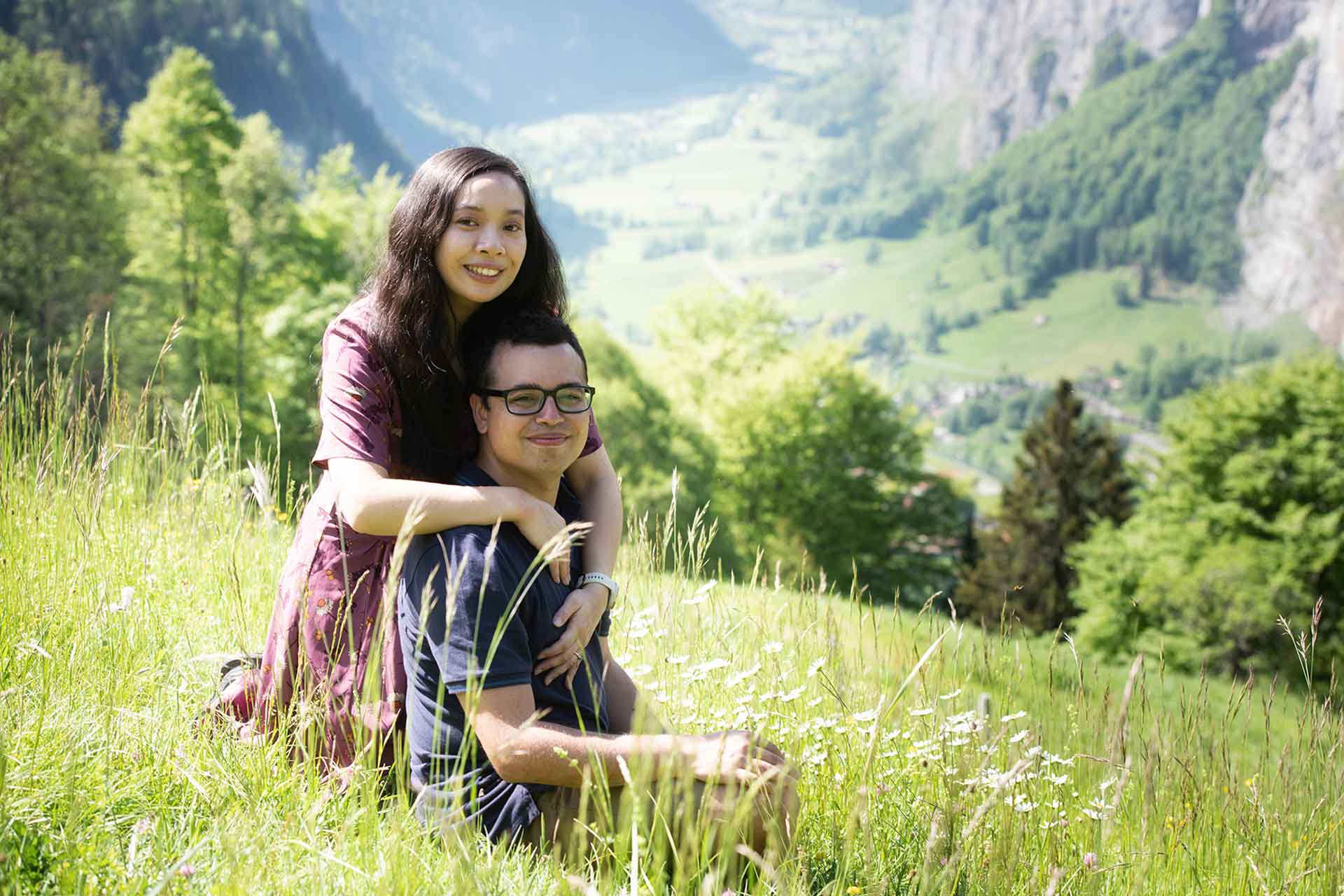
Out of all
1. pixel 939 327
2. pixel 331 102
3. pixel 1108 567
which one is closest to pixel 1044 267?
pixel 939 327

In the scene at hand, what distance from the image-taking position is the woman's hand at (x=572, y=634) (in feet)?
7.95

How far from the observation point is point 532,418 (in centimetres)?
257

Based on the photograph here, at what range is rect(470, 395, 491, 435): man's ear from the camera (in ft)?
8.69

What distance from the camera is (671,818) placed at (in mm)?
2303

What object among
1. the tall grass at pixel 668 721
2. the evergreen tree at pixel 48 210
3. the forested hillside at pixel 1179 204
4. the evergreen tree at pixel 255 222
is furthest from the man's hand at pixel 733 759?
the forested hillside at pixel 1179 204

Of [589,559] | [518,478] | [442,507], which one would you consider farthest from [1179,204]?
[442,507]

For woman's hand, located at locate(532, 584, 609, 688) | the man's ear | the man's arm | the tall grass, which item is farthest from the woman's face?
the man's arm

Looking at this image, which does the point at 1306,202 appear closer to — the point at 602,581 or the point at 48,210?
the point at 48,210

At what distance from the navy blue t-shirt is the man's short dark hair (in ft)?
1.49

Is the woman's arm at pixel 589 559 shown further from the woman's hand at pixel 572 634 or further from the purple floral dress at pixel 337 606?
the purple floral dress at pixel 337 606

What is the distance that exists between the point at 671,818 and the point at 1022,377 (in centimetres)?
16899

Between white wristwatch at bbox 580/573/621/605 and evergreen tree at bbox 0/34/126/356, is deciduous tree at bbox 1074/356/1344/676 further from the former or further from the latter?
evergreen tree at bbox 0/34/126/356

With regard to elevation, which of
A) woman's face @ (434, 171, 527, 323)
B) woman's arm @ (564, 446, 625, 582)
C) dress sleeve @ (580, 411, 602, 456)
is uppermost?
woman's face @ (434, 171, 527, 323)

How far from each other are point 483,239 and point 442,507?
84 centimetres
